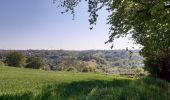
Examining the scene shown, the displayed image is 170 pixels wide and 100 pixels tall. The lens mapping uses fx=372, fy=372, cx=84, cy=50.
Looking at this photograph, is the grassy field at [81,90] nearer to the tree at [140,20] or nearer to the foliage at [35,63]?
the tree at [140,20]

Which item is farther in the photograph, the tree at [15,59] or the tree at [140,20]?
the tree at [15,59]

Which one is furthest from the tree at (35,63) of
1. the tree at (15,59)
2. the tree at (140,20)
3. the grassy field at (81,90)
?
the tree at (140,20)

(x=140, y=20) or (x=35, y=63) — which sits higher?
(x=140, y=20)

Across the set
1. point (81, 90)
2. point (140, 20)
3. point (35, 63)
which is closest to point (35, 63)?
point (35, 63)

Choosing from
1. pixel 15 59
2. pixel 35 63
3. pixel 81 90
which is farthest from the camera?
pixel 15 59

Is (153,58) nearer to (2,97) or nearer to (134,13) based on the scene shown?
(134,13)

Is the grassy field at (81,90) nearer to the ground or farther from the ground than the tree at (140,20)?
nearer to the ground

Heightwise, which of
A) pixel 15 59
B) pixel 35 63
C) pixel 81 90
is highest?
pixel 15 59

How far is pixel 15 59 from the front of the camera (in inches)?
5037

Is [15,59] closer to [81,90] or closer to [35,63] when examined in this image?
[35,63]

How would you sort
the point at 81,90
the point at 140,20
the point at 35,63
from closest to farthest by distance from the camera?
the point at 140,20
the point at 81,90
the point at 35,63

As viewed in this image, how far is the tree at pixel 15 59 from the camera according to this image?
414 feet

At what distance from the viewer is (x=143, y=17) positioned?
66.9ft

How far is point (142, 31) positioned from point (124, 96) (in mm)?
6833
